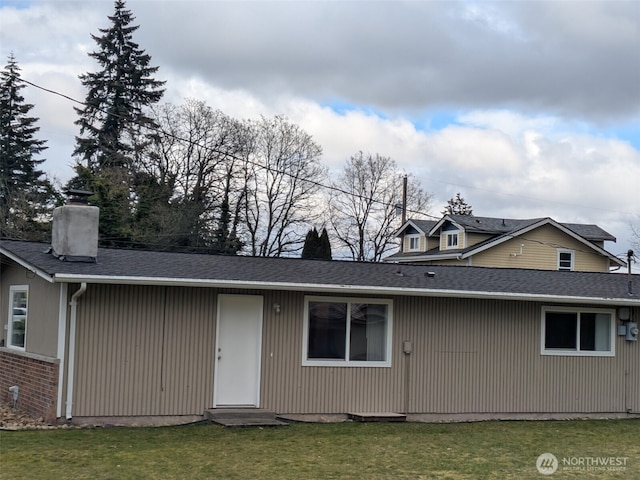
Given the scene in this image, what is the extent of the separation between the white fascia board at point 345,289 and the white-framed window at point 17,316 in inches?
104

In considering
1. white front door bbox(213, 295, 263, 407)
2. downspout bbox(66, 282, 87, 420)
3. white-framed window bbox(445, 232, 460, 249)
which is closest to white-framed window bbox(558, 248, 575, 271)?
white-framed window bbox(445, 232, 460, 249)

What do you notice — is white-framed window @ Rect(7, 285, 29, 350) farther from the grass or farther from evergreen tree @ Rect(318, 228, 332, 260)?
evergreen tree @ Rect(318, 228, 332, 260)

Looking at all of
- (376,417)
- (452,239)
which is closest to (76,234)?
(376,417)

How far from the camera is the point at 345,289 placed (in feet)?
41.9

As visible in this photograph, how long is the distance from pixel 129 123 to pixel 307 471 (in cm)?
3373

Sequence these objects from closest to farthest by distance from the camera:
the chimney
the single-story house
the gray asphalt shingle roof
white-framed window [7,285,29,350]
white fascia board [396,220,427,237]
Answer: the single-story house → the gray asphalt shingle roof → the chimney → white-framed window [7,285,29,350] → white fascia board [396,220,427,237]

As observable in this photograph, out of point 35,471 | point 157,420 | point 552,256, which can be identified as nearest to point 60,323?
point 157,420

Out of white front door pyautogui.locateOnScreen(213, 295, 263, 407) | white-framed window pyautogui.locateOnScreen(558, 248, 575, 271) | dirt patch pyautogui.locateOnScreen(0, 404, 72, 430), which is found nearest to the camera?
dirt patch pyautogui.locateOnScreen(0, 404, 72, 430)

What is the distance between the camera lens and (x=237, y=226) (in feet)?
132

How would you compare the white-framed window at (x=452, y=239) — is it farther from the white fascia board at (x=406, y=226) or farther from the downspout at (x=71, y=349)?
the downspout at (x=71, y=349)

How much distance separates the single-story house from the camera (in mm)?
11844

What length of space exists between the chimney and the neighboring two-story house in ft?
79.6

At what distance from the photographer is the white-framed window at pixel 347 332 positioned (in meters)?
13.2

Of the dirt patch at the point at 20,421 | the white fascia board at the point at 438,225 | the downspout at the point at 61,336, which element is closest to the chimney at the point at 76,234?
the downspout at the point at 61,336
